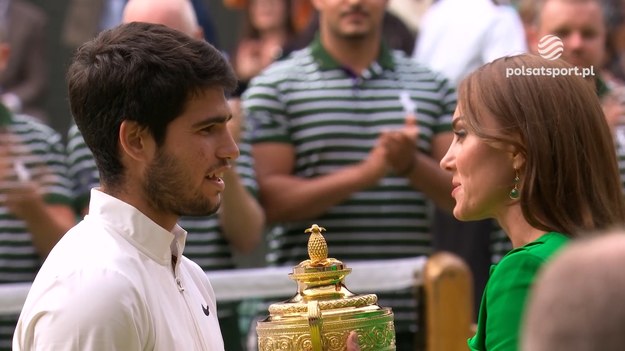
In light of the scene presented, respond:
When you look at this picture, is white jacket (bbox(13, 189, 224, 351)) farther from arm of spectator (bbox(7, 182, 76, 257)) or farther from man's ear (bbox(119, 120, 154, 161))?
arm of spectator (bbox(7, 182, 76, 257))

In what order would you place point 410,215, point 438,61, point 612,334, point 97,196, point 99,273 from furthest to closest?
1. point 438,61
2. point 410,215
3. point 97,196
4. point 99,273
5. point 612,334

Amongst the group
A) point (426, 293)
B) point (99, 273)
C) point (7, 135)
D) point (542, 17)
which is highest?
point (542, 17)

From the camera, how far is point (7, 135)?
5.61 metres

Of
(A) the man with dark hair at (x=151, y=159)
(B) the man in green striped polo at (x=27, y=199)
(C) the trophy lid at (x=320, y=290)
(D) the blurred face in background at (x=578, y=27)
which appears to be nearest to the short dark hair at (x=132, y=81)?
(A) the man with dark hair at (x=151, y=159)

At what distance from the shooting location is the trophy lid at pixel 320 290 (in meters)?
2.97

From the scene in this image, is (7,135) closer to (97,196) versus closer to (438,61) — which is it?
(438,61)

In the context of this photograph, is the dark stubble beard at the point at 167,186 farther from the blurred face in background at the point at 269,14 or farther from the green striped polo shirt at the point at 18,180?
the blurred face in background at the point at 269,14

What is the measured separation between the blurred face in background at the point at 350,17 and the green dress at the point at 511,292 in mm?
3118

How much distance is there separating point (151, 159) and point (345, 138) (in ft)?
8.85

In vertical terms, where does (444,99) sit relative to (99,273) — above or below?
above

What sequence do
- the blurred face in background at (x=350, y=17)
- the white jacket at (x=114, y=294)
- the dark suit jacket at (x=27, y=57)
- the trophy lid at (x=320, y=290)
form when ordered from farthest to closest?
the dark suit jacket at (x=27, y=57) < the blurred face in background at (x=350, y=17) < the trophy lid at (x=320, y=290) < the white jacket at (x=114, y=294)

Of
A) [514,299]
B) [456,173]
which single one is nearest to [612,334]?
[514,299]

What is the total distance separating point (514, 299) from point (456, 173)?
50cm

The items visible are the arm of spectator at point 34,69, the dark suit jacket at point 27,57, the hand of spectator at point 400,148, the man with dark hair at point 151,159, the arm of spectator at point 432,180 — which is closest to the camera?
the man with dark hair at point 151,159
